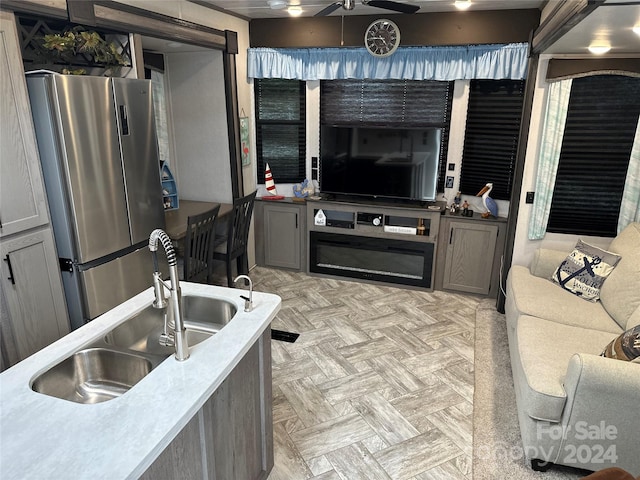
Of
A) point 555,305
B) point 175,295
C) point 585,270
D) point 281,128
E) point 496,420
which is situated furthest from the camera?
point 281,128

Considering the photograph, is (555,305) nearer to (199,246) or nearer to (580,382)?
(580,382)

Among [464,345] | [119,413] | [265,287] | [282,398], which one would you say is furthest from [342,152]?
[119,413]

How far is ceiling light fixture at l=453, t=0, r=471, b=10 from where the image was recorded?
339cm

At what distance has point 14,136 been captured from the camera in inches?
86.7

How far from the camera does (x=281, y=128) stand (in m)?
4.71

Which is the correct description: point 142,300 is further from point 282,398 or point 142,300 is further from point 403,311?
point 403,311

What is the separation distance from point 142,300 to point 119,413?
79 centimetres

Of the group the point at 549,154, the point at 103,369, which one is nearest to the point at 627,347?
the point at 549,154

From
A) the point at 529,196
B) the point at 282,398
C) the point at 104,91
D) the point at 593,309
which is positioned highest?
the point at 104,91

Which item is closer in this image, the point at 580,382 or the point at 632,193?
the point at 580,382

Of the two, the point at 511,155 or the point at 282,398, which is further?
the point at 511,155

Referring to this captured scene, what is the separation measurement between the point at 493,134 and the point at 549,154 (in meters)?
0.69

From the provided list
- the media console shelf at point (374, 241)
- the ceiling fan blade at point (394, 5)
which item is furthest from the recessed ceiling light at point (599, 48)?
the media console shelf at point (374, 241)

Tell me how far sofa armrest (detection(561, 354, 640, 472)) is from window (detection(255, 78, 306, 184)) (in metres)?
3.44
